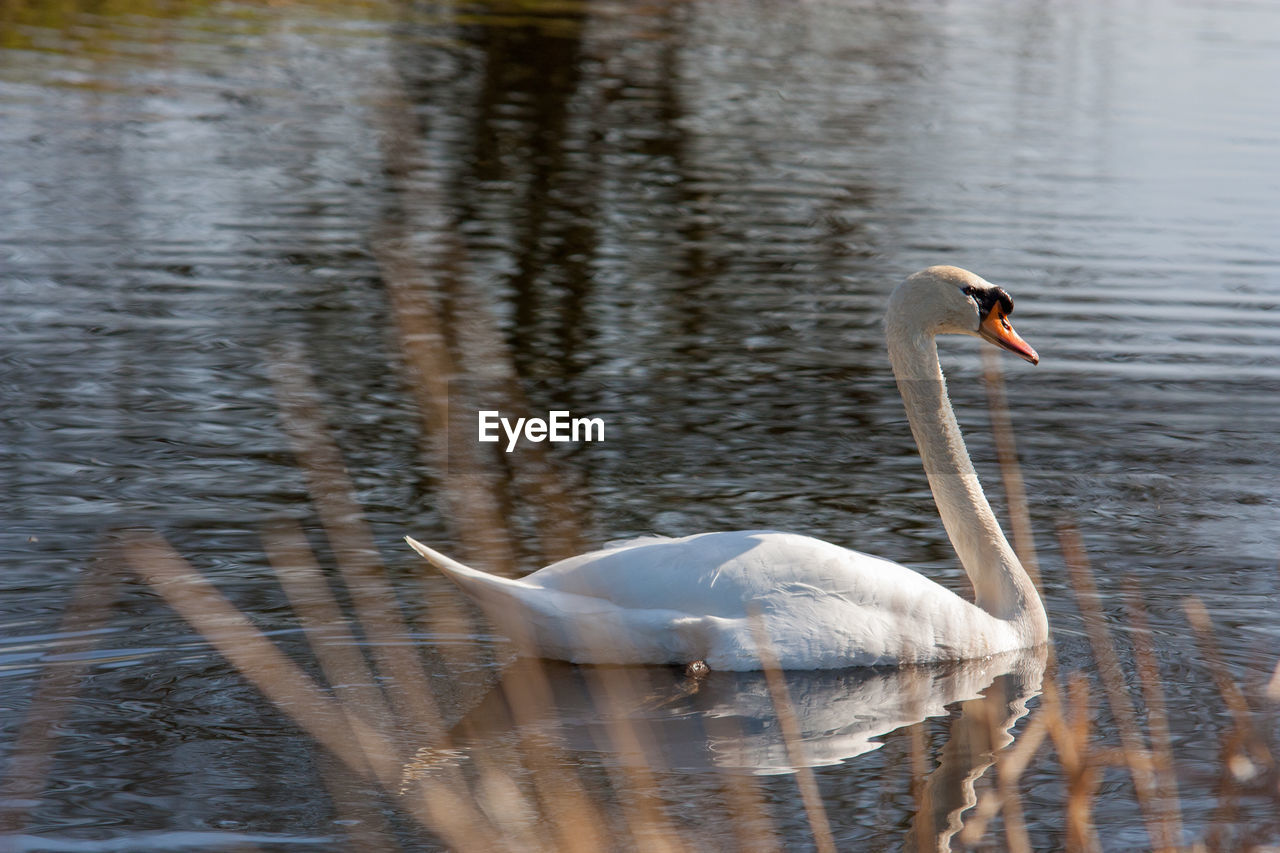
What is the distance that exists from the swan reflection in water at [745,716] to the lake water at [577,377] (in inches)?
1.0

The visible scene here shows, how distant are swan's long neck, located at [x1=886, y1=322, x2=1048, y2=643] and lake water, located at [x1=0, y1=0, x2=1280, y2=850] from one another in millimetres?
338

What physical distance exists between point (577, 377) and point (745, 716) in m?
4.33

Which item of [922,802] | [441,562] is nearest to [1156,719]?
[922,802]

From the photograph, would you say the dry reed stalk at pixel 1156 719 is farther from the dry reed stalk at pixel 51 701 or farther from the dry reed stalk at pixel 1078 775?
the dry reed stalk at pixel 51 701

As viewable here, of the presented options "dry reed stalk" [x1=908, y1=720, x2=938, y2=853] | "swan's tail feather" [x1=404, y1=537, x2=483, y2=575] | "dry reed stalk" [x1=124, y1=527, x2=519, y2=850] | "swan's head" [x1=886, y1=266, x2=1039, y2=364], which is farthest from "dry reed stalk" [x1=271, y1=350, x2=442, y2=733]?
"swan's head" [x1=886, y1=266, x2=1039, y2=364]

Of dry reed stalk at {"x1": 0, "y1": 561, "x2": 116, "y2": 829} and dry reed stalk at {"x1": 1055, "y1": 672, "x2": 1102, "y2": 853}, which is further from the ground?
dry reed stalk at {"x1": 1055, "y1": 672, "x2": 1102, "y2": 853}

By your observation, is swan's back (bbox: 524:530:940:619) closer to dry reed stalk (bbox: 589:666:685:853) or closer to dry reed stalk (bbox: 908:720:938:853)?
dry reed stalk (bbox: 589:666:685:853)

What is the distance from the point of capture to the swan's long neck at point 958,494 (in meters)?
6.25

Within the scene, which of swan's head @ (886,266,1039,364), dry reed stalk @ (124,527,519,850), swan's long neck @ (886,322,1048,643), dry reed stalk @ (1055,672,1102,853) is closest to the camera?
dry reed stalk @ (1055,672,1102,853)

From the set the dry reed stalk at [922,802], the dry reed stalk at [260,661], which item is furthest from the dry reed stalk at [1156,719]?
the dry reed stalk at [260,661]

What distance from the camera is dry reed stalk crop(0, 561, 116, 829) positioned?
179 inches

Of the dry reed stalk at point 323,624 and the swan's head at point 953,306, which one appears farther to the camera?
the swan's head at point 953,306

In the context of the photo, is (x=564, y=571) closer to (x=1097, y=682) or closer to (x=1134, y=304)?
(x=1097, y=682)

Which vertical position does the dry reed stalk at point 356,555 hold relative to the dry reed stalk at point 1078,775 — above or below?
below
